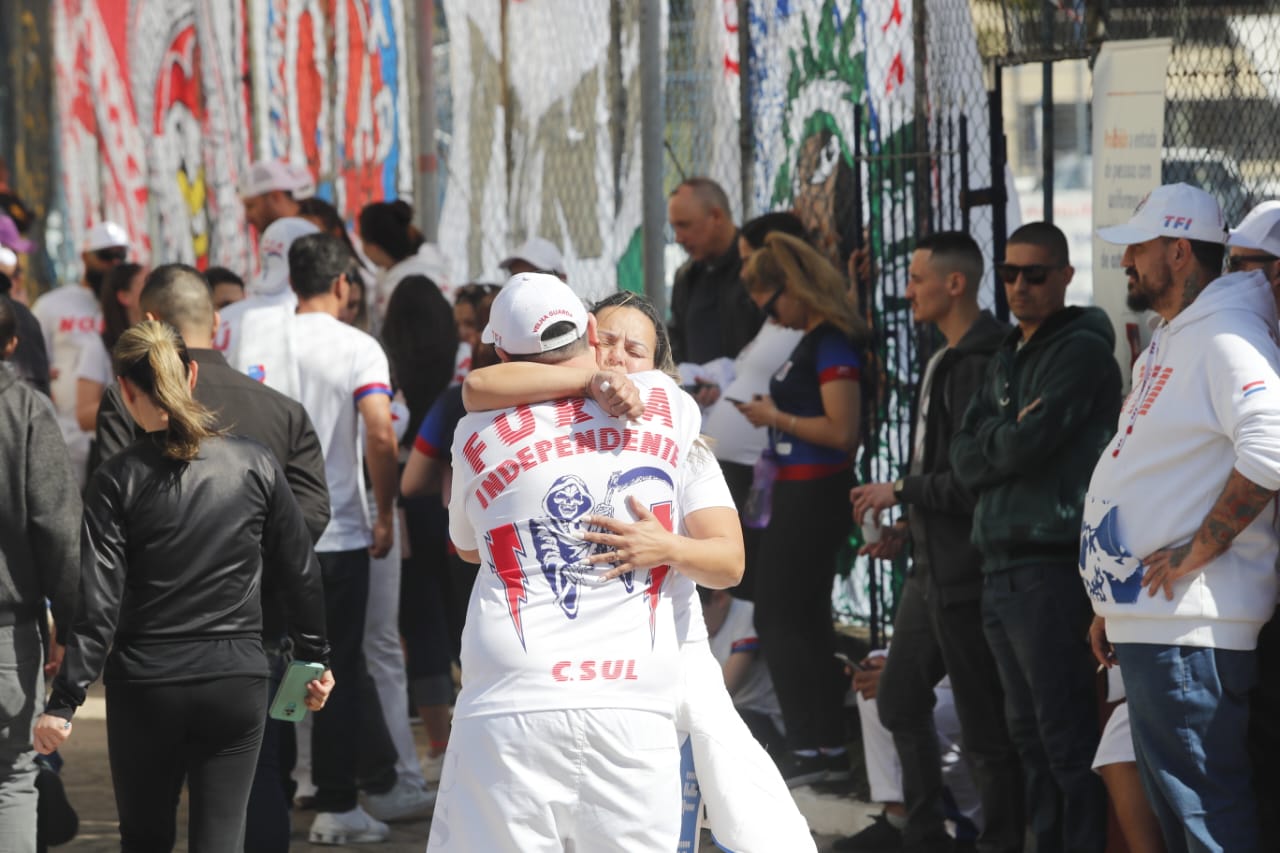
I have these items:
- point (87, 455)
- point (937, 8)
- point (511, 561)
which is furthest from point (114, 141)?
point (511, 561)

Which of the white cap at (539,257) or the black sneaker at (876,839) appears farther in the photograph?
the white cap at (539,257)

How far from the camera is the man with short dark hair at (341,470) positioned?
602cm

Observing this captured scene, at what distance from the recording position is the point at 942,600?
5379 millimetres

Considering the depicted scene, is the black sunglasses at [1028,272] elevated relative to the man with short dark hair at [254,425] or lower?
elevated

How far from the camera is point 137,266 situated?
326 inches

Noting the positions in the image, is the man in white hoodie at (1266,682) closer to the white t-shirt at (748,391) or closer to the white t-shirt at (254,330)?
the white t-shirt at (748,391)

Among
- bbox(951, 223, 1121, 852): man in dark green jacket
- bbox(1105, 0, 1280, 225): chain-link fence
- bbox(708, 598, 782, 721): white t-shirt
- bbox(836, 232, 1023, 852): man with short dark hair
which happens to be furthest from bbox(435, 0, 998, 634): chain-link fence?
bbox(951, 223, 1121, 852): man in dark green jacket

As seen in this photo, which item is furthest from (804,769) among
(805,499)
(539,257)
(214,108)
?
(214,108)

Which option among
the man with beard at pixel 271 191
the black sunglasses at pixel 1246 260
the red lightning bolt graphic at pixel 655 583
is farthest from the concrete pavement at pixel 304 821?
the man with beard at pixel 271 191

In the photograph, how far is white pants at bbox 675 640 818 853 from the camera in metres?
3.57

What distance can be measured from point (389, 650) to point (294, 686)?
2.03m

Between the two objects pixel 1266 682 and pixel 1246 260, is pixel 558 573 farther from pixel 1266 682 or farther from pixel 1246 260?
pixel 1246 260

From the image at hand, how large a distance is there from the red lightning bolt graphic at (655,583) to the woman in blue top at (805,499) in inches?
109

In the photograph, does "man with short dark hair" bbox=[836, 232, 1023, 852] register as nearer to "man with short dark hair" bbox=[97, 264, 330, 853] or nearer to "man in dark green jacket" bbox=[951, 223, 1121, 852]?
"man in dark green jacket" bbox=[951, 223, 1121, 852]
